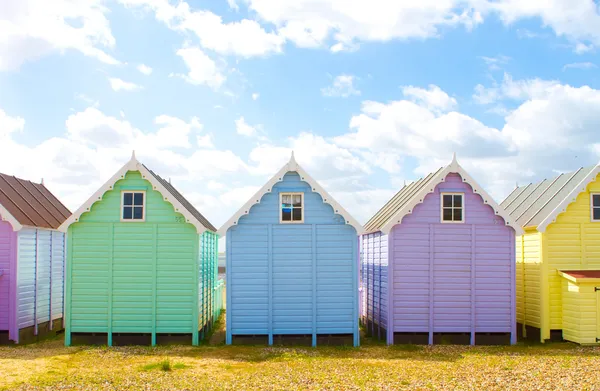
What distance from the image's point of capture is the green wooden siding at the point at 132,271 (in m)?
24.4

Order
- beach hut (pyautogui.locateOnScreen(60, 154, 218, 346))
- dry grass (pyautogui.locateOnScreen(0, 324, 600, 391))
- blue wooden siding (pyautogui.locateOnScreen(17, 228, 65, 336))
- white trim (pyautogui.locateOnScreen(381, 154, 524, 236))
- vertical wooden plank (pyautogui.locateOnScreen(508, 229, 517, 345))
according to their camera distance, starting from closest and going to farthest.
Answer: dry grass (pyautogui.locateOnScreen(0, 324, 600, 391))
white trim (pyautogui.locateOnScreen(381, 154, 524, 236))
beach hut (pyautogui.locateOnScreen(60, 154, 218, 346))
vertical wooden plank (pyautogui.locateOnScreen(508, 229, 517, 345))
blue wooden siding (pyautogui.locateOnScreen(17, 228, 65, 336))

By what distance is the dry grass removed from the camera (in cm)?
1800

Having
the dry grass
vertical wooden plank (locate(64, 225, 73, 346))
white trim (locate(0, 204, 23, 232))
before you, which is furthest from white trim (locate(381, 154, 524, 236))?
white trim (locate(0, 204, 23, 232))

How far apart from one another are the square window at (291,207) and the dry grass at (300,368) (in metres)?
5.25

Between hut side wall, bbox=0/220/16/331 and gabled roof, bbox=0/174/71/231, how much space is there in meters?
0.70

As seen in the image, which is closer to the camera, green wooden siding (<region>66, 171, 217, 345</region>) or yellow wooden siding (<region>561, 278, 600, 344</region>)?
green wooden siding (<region>66, 171, 217, 345</region>)

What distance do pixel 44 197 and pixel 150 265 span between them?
10946 mm

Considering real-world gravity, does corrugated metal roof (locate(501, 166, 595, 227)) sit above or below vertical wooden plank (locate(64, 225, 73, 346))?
above

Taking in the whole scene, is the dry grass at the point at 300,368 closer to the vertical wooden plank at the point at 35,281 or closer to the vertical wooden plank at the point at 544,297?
the vertical wooden plank at the point at 544,297

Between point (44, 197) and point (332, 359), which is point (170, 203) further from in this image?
point (44, 197)

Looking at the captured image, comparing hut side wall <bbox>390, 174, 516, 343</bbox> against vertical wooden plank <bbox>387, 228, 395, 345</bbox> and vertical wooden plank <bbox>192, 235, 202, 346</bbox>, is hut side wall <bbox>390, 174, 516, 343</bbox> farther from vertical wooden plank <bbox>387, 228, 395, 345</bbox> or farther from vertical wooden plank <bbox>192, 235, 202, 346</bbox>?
vertical wooden plank <bbox>192, 235, 202, 346</bbox>

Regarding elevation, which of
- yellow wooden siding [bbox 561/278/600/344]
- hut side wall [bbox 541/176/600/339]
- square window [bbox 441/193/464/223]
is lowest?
yellow wooden siding [bbox 561/278/600/344]

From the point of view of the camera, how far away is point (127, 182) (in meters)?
24.3

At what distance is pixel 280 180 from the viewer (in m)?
24.0
